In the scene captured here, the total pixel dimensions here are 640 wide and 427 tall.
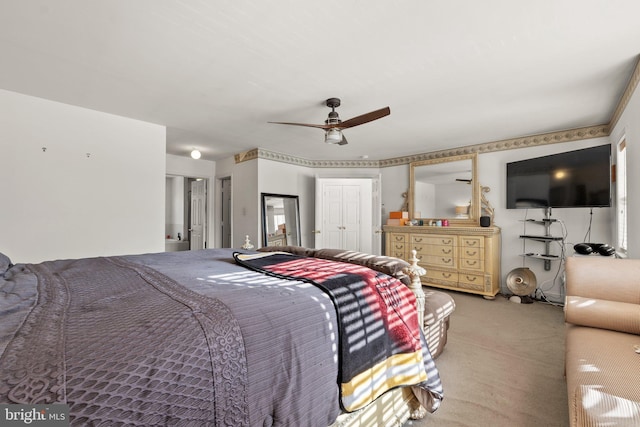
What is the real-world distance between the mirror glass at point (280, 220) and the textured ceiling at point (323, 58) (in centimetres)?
198

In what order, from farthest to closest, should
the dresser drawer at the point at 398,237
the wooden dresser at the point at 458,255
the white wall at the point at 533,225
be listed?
the dresser drawer at the point at 398,237
the wooden dresser at the point at 458,255
the white wall at the point at 533,225

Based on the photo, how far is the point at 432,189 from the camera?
5289 millimetres

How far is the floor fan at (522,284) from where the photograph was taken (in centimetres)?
410

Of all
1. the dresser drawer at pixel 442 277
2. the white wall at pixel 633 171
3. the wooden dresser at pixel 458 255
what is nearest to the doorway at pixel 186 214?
the wooden dresser at pixel 458 255

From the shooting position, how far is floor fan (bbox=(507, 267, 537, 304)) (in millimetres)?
4102

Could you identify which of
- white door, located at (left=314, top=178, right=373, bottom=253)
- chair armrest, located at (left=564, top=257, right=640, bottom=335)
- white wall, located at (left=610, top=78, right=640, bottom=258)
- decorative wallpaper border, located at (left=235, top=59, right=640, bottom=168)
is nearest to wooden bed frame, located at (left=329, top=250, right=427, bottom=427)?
chair armrest, located at (left=564, top=257, right=640, bottom=335)

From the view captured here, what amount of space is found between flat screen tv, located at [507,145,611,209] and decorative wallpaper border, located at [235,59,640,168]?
1.09 feet

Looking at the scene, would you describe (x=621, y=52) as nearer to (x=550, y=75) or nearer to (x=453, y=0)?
(x=550, y=75)

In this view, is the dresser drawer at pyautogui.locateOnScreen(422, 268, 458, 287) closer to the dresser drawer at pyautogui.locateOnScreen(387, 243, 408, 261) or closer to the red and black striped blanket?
the dresser drawer at pyautogui.locateOnScreen(387, 243, 408, 261)
